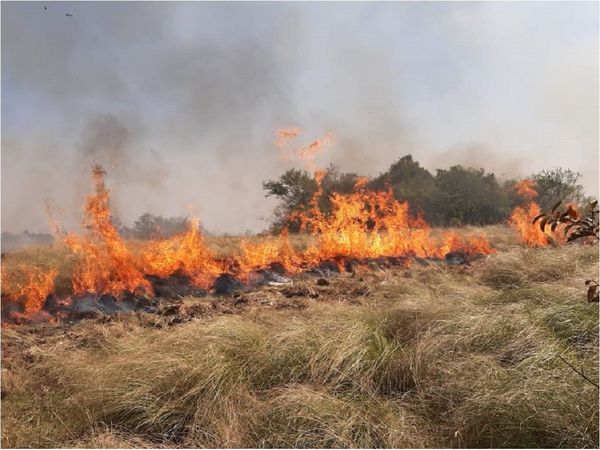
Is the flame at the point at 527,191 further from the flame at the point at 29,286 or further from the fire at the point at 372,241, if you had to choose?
the flame at the point at 29,286

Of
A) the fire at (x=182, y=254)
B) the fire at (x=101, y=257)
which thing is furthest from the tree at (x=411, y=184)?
the fire at (x=101, y=257)

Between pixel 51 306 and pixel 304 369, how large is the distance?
19.8 ft

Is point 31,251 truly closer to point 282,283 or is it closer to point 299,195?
point 282,283

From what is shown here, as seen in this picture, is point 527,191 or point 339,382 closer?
point 339,382

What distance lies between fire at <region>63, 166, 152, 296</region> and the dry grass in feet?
12.0

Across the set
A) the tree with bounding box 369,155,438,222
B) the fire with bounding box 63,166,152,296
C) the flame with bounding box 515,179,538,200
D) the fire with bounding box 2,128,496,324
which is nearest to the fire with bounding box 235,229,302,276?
the fire with bounding box 2,128,496,324

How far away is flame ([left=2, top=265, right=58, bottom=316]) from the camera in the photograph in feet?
28.1

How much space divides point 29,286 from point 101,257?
57.4 inches

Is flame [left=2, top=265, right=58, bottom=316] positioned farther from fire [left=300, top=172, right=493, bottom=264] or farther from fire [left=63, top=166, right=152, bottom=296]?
fire [left=300, top=172, right=493, bottom=264]

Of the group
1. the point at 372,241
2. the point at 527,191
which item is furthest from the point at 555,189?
the point at 372,241

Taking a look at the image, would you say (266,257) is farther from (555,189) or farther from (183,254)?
(555,189)

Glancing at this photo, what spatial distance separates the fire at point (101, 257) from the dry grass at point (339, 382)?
3.64 metres

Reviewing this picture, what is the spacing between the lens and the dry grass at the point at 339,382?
3.20 meters

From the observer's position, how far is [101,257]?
10.1 metres
